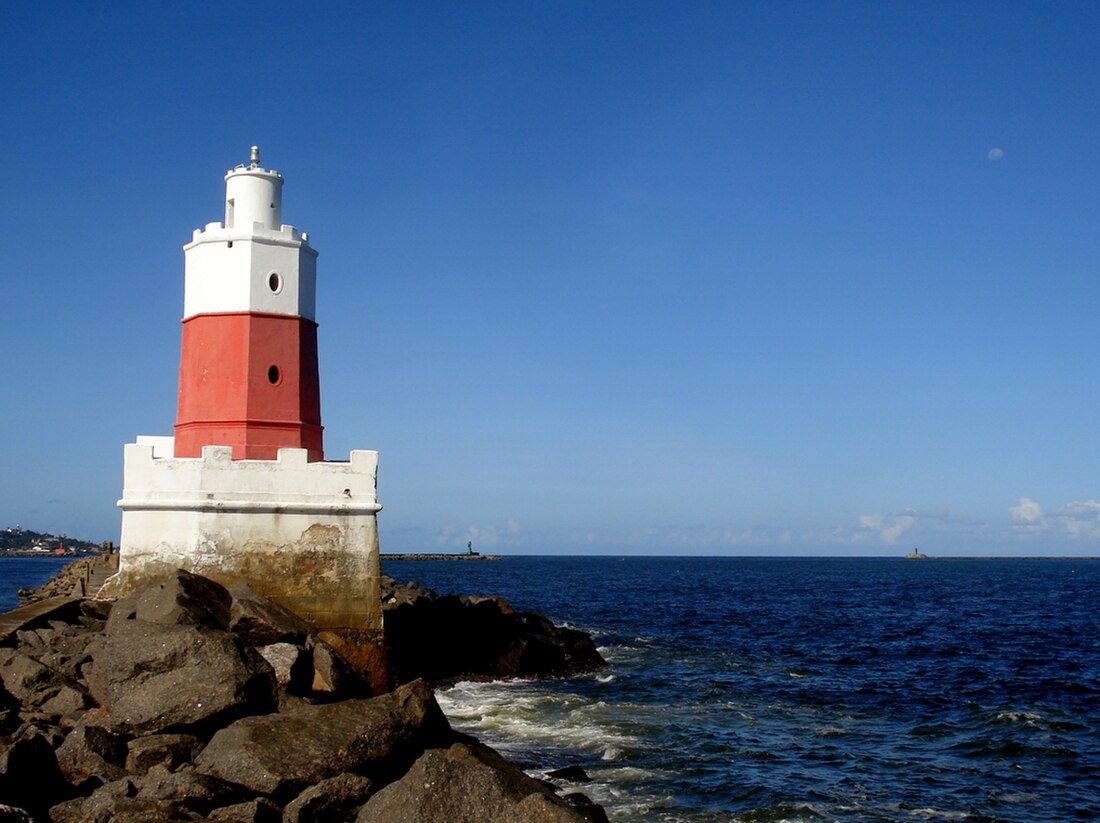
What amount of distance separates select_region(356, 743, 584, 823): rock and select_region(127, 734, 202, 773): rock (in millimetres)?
2220

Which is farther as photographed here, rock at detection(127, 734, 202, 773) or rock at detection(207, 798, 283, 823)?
rock at detection(127, 734, 202, 773)

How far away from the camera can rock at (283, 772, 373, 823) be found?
337 inches

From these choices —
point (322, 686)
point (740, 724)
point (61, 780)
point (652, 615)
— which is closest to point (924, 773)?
point (740, 724)

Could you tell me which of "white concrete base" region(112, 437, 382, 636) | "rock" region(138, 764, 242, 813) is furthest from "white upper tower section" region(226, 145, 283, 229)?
"rock" region(138, 764, 242, 813)

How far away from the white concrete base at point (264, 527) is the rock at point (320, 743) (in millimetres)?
5324

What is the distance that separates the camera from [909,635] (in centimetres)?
3353

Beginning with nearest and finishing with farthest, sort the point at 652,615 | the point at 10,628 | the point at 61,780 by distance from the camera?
the point at 61,780
the point at 10,628
the point at 652,615

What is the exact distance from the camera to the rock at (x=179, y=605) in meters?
11.4

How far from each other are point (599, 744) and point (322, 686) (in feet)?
18.0

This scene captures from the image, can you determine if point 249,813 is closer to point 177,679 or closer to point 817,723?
point 177,679

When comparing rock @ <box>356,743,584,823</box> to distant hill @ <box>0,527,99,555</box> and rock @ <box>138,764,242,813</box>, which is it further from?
distant hill @ <box>0,527,99,555</box>

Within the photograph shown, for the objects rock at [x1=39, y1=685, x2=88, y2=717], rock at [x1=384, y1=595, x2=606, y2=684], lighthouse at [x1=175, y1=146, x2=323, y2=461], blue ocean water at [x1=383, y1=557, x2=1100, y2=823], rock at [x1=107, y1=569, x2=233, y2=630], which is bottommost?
blue ocean water at [x1=383, y1=557, x2=1100, y2=823]

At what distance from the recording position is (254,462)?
1514cm

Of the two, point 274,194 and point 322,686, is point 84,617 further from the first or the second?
point 274,194
